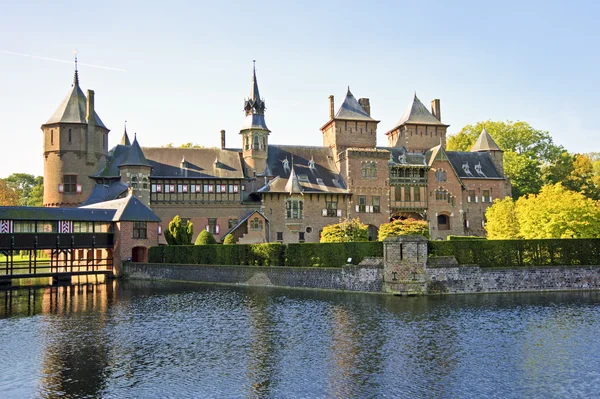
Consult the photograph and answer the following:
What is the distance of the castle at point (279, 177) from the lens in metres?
49.7

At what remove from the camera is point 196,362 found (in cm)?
1723

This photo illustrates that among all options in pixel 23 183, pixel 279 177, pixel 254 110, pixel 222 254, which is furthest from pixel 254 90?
pixel 23 183

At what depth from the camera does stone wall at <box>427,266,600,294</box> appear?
31281 mm

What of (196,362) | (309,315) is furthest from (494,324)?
(196,362)

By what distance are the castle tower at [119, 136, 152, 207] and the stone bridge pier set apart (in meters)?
26.2

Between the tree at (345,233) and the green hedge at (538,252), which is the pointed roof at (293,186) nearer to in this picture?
the tree at (345,233)

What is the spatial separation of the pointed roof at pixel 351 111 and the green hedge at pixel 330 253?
2443 centimetres

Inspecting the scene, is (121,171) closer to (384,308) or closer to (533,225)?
(384,308)

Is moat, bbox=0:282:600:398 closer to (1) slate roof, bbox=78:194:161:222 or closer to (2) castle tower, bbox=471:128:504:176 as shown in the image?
(1) slate roof, bbox=78:194:161:222

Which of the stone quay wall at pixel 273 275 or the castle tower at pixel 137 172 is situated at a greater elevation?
the castle tower at pixel 137 172

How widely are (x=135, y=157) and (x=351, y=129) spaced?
73.0 ft

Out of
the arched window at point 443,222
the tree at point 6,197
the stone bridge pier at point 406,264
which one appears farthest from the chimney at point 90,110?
the arched window at point 443,222

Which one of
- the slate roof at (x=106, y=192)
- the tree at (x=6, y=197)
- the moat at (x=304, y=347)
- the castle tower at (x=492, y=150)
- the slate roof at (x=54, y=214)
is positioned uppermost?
the castle tower at (x=492, y=150)

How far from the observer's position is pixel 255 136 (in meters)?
53.5
